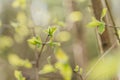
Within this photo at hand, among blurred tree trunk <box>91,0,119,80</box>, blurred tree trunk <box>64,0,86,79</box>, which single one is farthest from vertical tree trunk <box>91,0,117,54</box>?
blurred tree trunk <box>64,0,86,79</box>

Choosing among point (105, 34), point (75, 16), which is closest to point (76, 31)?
point (75, 16)

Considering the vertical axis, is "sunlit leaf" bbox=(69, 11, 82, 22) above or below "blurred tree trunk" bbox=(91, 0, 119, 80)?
above

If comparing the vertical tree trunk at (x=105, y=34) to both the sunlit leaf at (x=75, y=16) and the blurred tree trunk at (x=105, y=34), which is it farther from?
the sunlit leaf at (x=75, y=16)

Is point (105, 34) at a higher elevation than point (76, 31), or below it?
below

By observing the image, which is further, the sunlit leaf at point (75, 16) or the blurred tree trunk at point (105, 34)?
the sunlit leaf at point (75, 16)

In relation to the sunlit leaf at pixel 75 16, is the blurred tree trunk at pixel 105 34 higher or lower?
lower

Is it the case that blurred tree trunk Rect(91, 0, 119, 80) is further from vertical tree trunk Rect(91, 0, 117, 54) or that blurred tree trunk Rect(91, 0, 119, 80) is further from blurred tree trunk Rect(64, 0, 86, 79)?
blurred tree trunk Rect(64, 0, 86, 79)

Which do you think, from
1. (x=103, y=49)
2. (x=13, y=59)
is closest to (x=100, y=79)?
(x=103, y=49)

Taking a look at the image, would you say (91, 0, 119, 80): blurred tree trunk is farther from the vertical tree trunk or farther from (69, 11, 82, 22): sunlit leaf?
(69, 11, 82, 22): sunlit leaf

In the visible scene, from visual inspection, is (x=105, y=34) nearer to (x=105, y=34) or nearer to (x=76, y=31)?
(x=105, y=34)

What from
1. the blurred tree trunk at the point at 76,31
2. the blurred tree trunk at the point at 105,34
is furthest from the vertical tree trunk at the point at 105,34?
the blurred tree trunk at the point at 76,31

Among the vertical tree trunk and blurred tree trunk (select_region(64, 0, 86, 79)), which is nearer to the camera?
the vertical tree trunk
